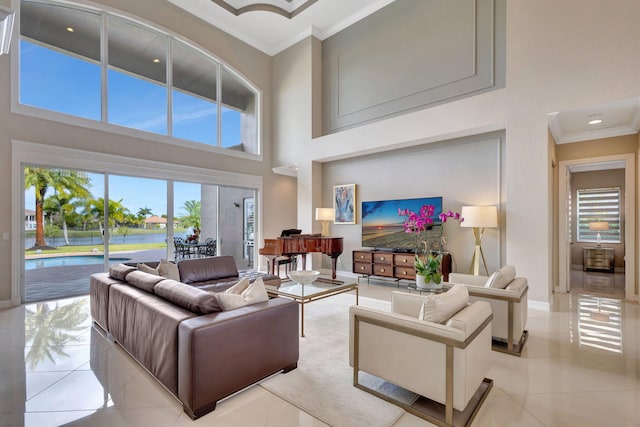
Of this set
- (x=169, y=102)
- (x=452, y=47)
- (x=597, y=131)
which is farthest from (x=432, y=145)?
(x=169, y=102)

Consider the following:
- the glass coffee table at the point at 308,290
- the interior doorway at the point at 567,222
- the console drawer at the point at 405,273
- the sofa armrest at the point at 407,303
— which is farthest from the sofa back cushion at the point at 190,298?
the interior doorway at the point at 567,222

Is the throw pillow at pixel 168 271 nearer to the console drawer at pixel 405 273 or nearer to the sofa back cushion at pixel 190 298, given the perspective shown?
the sofa back cushion at pixel 190 298

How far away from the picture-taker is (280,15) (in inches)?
269

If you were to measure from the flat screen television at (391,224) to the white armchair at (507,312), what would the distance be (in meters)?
2.53

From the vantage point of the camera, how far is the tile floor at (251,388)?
6.50 ft

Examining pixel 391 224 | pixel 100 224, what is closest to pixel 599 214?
pixel 391 224

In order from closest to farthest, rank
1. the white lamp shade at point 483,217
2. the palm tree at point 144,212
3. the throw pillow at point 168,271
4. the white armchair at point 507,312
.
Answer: the white armchair at point 507,312 < the throw pillow at point 168,271 < the white lamp shade at point 483,217 < the palm tree at point 144,212

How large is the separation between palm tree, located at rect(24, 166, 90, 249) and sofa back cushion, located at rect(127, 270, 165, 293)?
123 inches

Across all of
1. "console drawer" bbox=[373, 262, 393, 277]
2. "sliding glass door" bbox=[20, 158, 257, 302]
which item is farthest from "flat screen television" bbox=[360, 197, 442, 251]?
"sliding glass door" bbox=[20, 158, 257, 302]

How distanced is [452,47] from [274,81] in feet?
15.1

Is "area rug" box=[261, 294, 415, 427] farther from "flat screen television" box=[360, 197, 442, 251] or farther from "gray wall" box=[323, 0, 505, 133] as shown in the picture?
"gray wall" box=[323, 0, 505, 133]

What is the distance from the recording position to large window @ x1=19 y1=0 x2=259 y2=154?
493 centimetres

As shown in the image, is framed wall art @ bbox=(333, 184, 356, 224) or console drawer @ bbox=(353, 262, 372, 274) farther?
framed wall art @ bbox=(333, 184, 356, 224)

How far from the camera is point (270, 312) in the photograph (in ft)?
7.79
